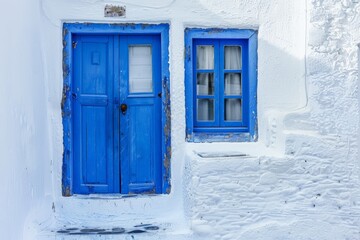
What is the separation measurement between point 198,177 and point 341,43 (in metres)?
1.94

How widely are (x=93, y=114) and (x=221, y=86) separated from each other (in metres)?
1.41

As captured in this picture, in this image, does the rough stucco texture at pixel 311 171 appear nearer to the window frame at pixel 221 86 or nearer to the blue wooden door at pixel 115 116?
the window frame at pixel 221 86

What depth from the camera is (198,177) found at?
4227 millimetres

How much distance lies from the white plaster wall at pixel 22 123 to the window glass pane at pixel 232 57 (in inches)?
76.2

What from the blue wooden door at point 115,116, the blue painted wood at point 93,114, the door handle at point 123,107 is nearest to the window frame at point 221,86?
the blue wooden door at point 115,116

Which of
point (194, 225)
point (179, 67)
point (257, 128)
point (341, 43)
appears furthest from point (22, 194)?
point (341, 43)

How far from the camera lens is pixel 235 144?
4.93 m

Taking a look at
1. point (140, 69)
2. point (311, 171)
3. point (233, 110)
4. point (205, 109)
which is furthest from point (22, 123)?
point (311, 171)

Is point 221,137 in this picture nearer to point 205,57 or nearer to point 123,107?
point 205,57

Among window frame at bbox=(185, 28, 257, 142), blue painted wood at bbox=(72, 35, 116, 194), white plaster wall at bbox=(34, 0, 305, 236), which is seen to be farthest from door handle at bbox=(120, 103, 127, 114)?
window frame at bbox=(185, 28, 257, 142)

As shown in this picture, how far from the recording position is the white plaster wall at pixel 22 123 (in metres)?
3.54

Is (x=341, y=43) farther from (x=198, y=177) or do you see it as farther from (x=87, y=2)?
(x=87, y=2)

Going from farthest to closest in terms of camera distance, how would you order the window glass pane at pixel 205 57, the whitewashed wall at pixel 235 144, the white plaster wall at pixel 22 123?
the window glass pane at pixel 205 57 < the whitewashed wall at pixel 235 144 < the white plaster wall at pixel 22 123

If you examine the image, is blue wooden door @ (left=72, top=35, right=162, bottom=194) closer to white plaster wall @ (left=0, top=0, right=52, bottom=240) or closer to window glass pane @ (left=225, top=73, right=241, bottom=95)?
white plaster wall @ (left=0, top=0, right=52, bottom=240)
